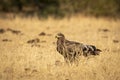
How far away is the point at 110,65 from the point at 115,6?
15.2 m

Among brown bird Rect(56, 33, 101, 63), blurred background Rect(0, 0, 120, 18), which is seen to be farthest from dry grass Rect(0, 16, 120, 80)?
blurred background Rect(0, 0, 120, 18)

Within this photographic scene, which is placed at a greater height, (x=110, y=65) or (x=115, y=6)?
(x=115, y=6)

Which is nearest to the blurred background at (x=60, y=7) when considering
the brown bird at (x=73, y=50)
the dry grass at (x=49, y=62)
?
the dry grass at (x=49, y=62)

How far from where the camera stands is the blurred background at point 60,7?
2441 cm

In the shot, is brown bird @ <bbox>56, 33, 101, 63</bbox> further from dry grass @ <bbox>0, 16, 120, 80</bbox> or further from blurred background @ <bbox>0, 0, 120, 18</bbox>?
blurred background @ <bbox>0, 0, 120, 18</bbox>

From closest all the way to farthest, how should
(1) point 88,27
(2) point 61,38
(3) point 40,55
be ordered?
(2) point 61,38
(3) point 40,55
(1) point 88,27

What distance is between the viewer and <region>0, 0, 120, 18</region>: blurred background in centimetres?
2441

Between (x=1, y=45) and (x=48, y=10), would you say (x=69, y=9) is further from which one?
(x=1, y=45)

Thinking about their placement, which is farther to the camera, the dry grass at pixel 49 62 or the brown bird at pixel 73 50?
the brown bird at pixel 73 50

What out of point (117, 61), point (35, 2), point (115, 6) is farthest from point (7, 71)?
point (35, 2)

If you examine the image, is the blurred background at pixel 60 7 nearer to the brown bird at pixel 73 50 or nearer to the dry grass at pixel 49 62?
the dry grass at pixel 49 62

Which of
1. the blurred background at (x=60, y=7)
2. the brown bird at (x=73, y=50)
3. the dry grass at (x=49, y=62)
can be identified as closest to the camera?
the dry grass at (x=49, y=62)

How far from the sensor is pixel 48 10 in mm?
25938

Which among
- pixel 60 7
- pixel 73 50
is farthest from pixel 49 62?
pixel 60 7
